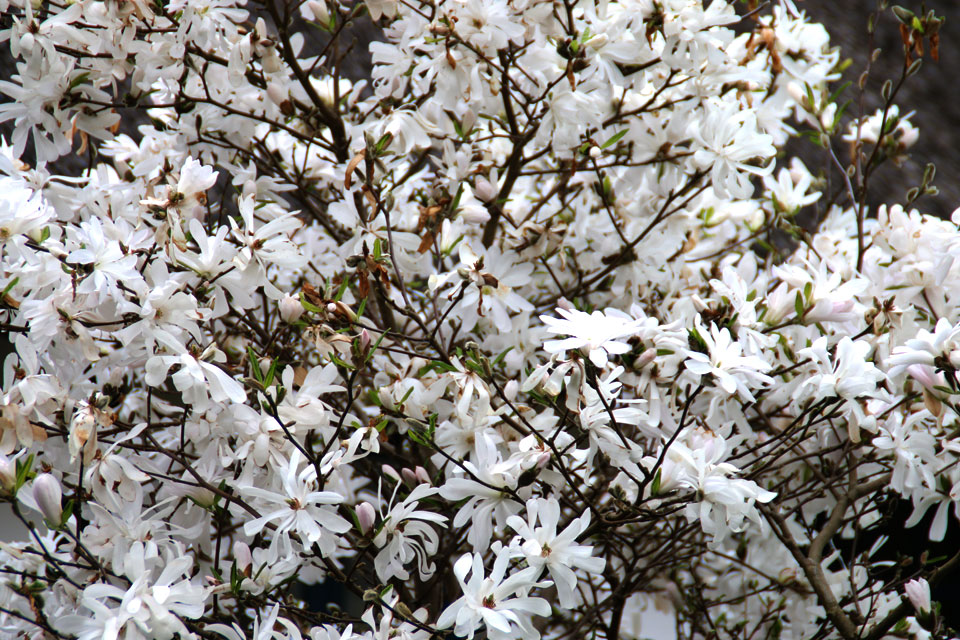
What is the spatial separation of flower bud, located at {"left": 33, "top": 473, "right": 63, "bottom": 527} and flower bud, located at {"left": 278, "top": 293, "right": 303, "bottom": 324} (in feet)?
1.03

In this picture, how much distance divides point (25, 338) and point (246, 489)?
1.09 ft

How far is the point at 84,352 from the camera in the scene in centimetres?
101

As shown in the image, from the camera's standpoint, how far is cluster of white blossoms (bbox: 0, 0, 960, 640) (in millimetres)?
967

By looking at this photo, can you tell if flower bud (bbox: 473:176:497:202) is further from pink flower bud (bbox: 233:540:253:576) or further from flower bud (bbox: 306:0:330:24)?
pink flower bud (bbox: 233:540:253:576)

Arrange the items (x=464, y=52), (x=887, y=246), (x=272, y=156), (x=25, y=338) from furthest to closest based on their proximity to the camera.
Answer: (x=272, y=156) < (x=887, y=246) < (x=464, y=52) < (x=25, y=338)

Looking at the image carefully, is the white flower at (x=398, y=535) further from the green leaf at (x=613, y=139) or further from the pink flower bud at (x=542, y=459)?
the green leaf at (x=613, y=139)

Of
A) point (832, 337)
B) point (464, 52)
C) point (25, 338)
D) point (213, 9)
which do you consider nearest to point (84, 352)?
point (25, 338)

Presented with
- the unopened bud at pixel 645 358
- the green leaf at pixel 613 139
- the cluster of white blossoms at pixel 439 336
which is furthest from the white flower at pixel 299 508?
the green leaf at pixel 613 139

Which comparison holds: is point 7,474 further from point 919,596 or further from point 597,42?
point 919,596

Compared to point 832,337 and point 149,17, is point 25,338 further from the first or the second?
point 832,337

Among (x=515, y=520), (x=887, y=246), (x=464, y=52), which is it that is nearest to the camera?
(x=515, y=520)

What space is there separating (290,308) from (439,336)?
0.27m

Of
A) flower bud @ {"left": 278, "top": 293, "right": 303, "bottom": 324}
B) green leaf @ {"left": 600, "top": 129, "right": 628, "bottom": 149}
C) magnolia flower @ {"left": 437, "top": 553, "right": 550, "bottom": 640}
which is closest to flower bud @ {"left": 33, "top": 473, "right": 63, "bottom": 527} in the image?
flower bud @ {"left": 278, "top": 293, "right": 303, "bottom": 324}

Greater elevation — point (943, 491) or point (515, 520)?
point (943, 491)
